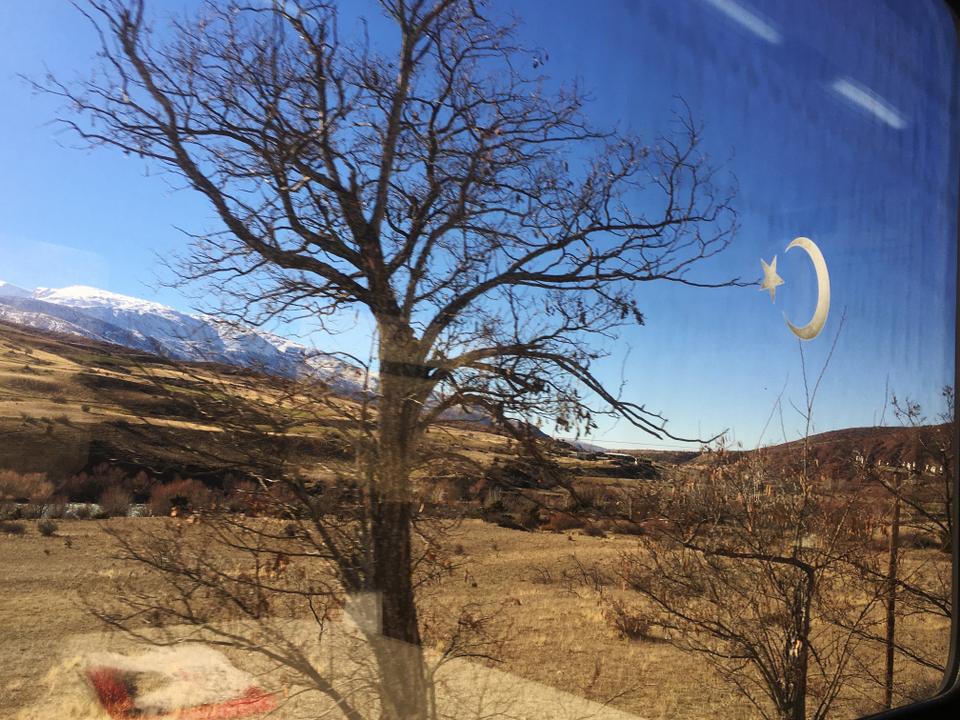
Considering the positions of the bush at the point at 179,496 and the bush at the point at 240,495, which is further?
the bush at the point at 240,495

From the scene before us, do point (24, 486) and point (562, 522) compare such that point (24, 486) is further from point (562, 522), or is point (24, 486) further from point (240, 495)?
point (562, 522)

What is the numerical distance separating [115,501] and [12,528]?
218mm

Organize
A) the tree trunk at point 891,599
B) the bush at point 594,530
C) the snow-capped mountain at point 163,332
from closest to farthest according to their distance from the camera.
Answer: the snow-capped mountain at point 163,332
the bush at point 594,530
the tree trunk at point 891,599

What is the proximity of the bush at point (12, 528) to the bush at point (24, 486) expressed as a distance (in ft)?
0.14

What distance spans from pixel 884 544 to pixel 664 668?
1741 mm

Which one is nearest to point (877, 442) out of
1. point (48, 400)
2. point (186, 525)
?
point (186, 525)

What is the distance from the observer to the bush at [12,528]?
1.39 metres

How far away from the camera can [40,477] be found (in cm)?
144

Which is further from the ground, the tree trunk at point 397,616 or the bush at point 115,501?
the bush at point 115,501

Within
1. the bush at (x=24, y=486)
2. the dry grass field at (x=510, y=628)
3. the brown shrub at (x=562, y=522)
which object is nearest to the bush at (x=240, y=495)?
the dry grass field at (x=510, y=628)

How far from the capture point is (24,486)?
1404mm

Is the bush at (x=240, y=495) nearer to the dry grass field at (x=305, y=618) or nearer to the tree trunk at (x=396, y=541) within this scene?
the dry grass field at (x=305, y=618)

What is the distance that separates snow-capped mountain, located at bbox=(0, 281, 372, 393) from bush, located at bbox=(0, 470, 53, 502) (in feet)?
1.00

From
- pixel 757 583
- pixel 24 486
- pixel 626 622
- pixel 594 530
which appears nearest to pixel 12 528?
pixel 24 486
